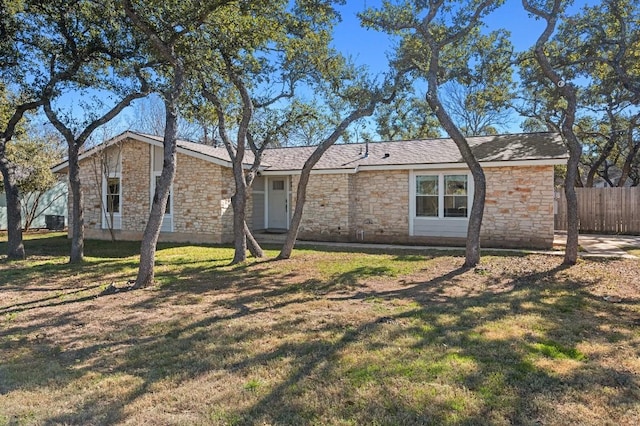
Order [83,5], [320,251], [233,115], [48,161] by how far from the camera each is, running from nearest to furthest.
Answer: [83,5] < [233,115] < [320,251] < [48,161]

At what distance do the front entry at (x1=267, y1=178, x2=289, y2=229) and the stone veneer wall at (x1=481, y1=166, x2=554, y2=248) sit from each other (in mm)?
7248

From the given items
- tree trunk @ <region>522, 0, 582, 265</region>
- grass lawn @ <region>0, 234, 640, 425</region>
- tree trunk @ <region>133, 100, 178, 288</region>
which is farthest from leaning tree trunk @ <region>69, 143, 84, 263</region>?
tree trunk @ <region>522, 0, 582, 265</region>

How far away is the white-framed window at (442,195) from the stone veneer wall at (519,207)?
27.8 inches

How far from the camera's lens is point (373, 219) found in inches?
568

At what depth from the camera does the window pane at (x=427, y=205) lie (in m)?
13.7

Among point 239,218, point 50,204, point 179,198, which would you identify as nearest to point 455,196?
point 239,218

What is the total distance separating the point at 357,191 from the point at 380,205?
916 mm

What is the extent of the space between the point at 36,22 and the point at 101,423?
10.4m

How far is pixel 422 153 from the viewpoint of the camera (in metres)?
14.5

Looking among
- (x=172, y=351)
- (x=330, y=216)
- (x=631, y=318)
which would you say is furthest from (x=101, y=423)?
(x=330, y=216)

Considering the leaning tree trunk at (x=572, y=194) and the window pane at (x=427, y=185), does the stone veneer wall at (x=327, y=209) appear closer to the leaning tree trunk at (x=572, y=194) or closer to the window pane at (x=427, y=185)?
the window pane at (x=427, y=185)

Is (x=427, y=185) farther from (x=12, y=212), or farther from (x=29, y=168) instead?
(x=29, y=168)

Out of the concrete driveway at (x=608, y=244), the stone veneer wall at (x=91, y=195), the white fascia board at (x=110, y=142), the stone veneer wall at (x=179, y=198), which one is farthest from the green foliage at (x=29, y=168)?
the concrete driveway at (x=608, y=244)

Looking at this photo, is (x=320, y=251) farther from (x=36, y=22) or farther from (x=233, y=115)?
(x=36, y=22)
